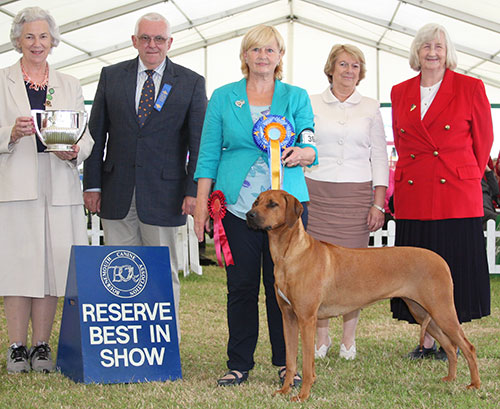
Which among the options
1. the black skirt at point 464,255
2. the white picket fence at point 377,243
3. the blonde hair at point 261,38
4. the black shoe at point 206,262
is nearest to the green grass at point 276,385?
the black skirt at point 464,255

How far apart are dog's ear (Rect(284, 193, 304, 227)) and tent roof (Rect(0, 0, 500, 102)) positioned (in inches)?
359

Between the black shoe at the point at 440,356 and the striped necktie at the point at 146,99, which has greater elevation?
the striped necktie at the point at 146,99

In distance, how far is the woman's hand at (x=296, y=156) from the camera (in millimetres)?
3033

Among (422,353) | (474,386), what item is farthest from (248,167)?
(422,353)

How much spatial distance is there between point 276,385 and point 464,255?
54.7 inches

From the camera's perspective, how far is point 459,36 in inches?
549

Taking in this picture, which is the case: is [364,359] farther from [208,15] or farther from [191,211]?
[208,15]

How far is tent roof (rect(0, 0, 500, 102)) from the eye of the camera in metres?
12.5

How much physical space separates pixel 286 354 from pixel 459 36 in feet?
41.0

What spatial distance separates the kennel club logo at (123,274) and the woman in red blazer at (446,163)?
163 centimetres

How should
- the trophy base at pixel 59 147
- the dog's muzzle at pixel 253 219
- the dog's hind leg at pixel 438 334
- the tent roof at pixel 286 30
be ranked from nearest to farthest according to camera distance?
the dog's muzzle at pixel 253 219 → the trophy base at pixel 59 147 → the dog's hind leg at pixel 438 334 → the tent roof at pixel 286 30

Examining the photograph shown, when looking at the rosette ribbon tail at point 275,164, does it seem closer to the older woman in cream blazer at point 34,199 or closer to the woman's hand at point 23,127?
the older woman in cream blazer at point 34,199

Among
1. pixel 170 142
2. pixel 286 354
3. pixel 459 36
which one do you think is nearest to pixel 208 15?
pixel 459 36

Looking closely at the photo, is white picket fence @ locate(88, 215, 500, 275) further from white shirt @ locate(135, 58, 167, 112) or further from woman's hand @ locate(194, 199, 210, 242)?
woman's hand @ locate(194, 199, 210, 242)
